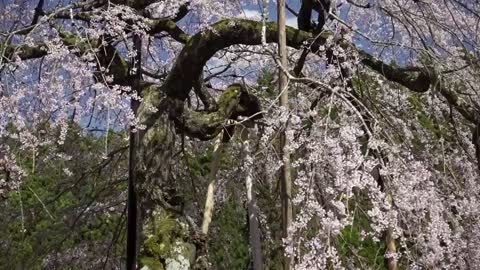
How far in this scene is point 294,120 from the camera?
11.5ft

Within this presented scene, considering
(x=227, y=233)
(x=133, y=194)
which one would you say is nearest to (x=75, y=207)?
(x=133, y=194)

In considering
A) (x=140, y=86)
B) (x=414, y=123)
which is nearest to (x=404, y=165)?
(x=414, y=123)

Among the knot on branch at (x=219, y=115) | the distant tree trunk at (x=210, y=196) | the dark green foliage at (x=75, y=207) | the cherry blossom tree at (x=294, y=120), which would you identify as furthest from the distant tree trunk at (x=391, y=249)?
the dark green foliage at (x=75, y=207)

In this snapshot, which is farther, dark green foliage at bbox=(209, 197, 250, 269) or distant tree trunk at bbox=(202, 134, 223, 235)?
dark green foliage at bbox=(209, 197, 250, 269)

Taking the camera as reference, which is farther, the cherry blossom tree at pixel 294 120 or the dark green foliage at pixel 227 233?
the dark green foliage at pixel 227 233

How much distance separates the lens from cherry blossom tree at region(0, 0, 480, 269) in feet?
11.2

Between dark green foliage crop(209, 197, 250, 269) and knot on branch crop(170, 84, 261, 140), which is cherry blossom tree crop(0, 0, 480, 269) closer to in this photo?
knot on branch crop(170, 84, 261, 140)

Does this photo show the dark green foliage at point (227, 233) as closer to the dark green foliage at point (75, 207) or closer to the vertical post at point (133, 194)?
the dark green foliage at point (75, 207)

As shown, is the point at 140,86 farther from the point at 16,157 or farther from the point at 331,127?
the point at 331,127

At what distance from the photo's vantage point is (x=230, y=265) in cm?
767

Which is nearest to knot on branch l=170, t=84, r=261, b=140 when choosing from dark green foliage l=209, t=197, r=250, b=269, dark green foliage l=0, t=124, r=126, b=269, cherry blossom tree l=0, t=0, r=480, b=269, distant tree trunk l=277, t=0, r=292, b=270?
cherry blossom tree l=0, t=0, r=480, b=269

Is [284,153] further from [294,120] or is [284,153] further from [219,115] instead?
[219,115]

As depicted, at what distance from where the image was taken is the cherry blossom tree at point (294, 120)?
341 cm

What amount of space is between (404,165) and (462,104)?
3.79ft
